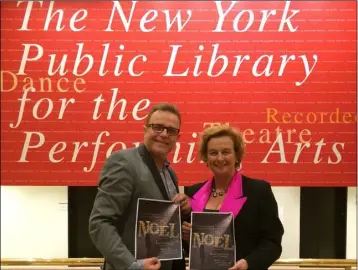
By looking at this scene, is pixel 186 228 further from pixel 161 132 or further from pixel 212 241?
pixel 161 132

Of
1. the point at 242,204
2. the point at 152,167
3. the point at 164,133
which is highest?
the point at 164,133

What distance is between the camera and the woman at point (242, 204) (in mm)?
1737

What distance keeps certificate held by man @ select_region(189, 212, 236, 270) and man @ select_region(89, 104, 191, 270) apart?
0.38 feet

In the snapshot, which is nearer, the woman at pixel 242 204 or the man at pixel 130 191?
the man at pixel 130 191

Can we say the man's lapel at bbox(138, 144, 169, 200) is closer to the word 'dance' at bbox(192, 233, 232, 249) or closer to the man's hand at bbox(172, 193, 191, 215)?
the man's hand at bbox(172, 193, 191, 215)

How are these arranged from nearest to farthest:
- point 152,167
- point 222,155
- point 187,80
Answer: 1. point 152,167
2. point 222,155
3. point 187,80

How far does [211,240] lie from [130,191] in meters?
0.42

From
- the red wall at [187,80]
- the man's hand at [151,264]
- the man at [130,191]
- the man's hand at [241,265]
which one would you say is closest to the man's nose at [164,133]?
the man at [130,191]

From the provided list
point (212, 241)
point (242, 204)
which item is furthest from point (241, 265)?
point (242, 204)

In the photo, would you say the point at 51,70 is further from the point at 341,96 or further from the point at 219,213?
the point at 341,96

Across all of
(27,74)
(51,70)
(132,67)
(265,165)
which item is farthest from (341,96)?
(27,74)

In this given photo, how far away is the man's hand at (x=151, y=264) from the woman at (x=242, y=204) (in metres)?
0.24

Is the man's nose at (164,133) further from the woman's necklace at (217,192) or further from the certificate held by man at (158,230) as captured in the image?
the woman's necklace at (217,192)

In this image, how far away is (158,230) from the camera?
65.2 inches
